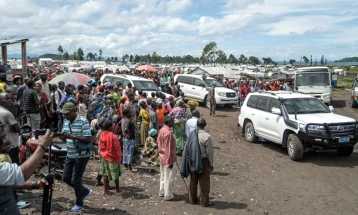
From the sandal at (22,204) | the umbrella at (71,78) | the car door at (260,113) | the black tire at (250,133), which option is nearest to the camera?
the sandal at (22,204)

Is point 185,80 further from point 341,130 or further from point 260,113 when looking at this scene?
point 341,130

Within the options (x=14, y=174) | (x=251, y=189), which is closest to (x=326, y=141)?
(x=251, y=189)

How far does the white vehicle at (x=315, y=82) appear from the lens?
20.2m

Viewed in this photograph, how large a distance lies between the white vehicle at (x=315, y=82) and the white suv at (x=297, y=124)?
29.9 ft

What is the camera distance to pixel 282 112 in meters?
10.8

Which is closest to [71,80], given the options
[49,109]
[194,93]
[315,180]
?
[49,109]

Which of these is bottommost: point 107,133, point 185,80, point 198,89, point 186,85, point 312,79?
point 107,133

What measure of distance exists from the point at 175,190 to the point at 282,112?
4.79m

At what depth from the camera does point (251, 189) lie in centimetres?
785

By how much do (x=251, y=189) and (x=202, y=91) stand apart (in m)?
12.8

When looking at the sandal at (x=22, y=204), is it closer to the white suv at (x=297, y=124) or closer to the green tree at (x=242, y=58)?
the white suv at (x=297, y=124)

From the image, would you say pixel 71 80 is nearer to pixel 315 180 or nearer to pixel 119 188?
pixel 119 188

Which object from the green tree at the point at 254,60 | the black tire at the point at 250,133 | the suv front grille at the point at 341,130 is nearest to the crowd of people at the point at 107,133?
the black tire at the point at 250,133

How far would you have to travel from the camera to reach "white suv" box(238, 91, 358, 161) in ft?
31.8
